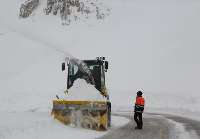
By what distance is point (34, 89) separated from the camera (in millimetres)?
49344

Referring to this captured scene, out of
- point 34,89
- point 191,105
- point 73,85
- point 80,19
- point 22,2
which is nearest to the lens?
point 73,85

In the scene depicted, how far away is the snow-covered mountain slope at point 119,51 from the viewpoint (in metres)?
48.7

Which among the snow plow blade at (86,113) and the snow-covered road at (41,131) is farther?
the snow plow blade at (86,113)

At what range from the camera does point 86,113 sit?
21.0m

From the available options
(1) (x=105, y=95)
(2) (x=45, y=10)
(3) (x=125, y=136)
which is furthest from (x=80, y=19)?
(3) (x=125, y=136)

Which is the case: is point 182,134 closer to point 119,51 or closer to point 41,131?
point 41,131

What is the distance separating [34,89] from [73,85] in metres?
27.3

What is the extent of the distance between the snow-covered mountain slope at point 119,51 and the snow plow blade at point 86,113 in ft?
65.7

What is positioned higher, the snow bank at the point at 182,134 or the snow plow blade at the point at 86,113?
the snow plow blade at the point at 86,113

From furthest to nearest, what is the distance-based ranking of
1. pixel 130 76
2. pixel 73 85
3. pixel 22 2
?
pixel 22 2 < pixel 130 76 < pixel 73 85

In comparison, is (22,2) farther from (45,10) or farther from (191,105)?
(191,105)

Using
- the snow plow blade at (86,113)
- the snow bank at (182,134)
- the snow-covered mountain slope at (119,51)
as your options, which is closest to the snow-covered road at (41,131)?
the snow plow blade at (86,113)

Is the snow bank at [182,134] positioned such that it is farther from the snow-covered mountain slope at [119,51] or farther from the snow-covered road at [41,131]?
the snow-covered mountain slope at [119,51]

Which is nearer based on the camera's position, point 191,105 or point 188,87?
point 191,105
